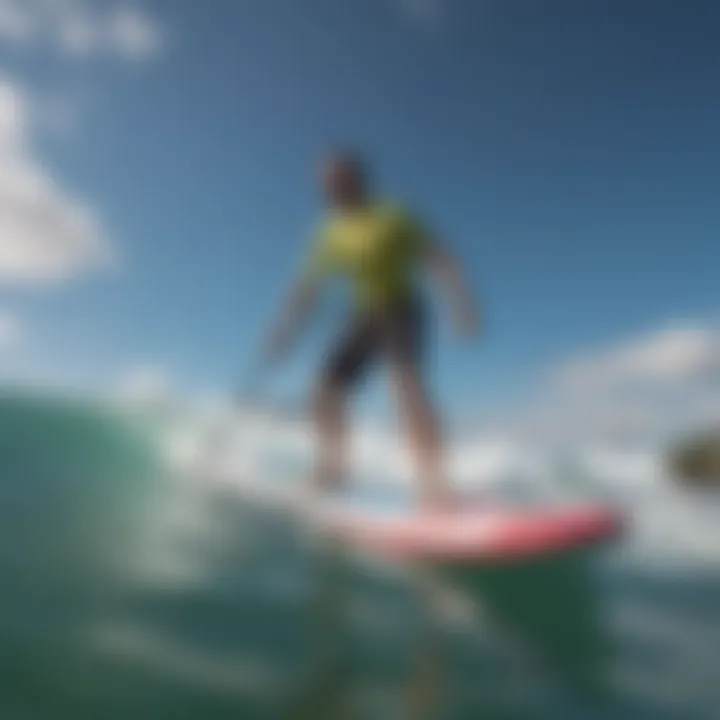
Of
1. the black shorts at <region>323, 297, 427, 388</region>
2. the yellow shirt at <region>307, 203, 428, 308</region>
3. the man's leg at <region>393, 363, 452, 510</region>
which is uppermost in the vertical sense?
the yellow shirt at <region>307, 203, 428, 308</region>

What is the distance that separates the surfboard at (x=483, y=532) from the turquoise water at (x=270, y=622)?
1.6 inches

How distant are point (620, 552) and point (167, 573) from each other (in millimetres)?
655

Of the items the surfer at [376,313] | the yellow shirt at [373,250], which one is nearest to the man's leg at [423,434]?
the surfer at [376,313]

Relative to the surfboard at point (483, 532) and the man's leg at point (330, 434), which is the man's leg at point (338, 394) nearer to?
the man's leg at point (330, 434)

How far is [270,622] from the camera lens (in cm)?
120

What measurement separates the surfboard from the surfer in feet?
0.32

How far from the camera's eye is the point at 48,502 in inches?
57.3

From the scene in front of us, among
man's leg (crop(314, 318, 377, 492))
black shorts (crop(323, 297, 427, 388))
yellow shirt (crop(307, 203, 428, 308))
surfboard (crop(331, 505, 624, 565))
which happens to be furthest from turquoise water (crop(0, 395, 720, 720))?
yellow shirt (crop(307, 203, 428, 308))

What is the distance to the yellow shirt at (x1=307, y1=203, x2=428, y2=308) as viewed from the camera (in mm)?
1647

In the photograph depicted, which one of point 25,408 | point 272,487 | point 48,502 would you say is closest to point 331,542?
point 272,487

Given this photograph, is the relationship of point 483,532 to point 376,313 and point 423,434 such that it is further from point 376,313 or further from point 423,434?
point 376,313

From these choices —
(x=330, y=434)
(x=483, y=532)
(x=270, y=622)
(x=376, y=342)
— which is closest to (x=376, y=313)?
(x=376, y=342)

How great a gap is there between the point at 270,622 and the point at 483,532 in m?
0.35

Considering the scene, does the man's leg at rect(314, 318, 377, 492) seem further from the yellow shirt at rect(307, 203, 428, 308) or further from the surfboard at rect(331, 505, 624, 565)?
the surfboard at rect(331, 505, 624, 565)
